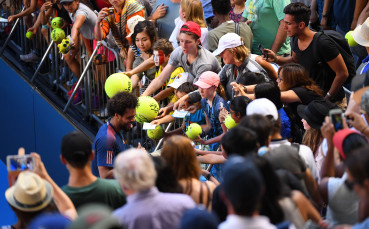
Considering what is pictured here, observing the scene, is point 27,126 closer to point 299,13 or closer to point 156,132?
point 156,132

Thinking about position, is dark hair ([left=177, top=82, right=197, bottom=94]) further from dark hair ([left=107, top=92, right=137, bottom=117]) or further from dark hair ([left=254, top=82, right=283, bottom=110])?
dark hair ([left=254, top=82, right=283, bottom=110])

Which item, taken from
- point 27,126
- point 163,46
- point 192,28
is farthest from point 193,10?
point 27,126

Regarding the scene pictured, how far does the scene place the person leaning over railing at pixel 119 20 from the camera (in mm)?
7984

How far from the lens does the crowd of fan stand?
11.6ft

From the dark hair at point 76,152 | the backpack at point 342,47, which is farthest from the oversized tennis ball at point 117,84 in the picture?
the dark hair at point 76,152

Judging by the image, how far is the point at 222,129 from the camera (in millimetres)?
6297

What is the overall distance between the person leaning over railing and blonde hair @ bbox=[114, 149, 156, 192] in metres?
4.36

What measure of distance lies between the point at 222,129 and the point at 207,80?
499 millimetres

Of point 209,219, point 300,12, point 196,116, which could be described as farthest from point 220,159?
point 209,219

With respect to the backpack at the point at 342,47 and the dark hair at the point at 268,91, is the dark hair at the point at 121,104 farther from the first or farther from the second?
the backpack at the point at 342,47

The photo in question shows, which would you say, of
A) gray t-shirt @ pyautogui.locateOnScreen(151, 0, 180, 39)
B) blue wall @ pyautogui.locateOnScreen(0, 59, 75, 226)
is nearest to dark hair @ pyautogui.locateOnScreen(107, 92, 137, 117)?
gray t-shirt @ pyautogui.locateOnScreen(151, 0, 180, 39)

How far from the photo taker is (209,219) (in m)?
3.06

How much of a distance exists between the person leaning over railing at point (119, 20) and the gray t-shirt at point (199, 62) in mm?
1077

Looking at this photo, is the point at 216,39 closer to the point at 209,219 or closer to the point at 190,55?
the point at 190,55
